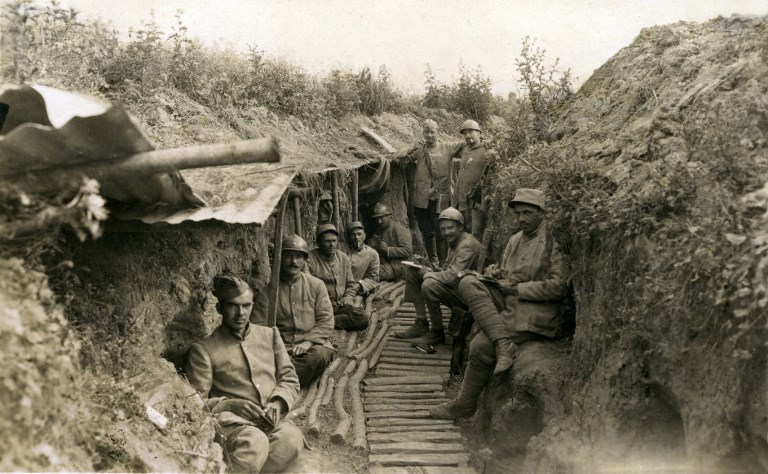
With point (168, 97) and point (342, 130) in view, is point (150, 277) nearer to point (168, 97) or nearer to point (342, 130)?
point (168, 97)

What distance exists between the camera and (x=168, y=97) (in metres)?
9.08

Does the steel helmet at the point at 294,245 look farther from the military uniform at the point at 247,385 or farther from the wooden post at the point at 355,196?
the wooden post at the point at 355,196

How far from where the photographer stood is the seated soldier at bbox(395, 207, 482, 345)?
29.0 feet

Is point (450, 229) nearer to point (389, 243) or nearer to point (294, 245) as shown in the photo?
point (294, 245)

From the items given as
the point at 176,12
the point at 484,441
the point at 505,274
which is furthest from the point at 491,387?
the point at 176,12

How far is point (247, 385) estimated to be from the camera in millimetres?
6086

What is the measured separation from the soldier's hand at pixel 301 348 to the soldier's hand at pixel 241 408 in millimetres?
2138

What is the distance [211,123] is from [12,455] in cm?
651

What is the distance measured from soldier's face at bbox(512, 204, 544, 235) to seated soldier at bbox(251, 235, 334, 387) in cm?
265

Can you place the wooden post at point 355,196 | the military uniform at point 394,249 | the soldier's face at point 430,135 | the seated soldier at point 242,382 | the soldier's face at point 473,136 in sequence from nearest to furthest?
the seated soldier at point 242,382 → the soldier's face at point 473,136 → the wooden post at point 355,196 → the military uniform at point 394,249 → the soldier's face at point 430,135

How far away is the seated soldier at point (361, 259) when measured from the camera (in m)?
11.2

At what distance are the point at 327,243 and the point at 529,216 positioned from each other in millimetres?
3474

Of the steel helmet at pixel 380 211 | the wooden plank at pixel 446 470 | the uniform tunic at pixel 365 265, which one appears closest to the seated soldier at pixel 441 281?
the uniform tunic at pixel 365 265

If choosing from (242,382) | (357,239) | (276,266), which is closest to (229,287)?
(242,382)
